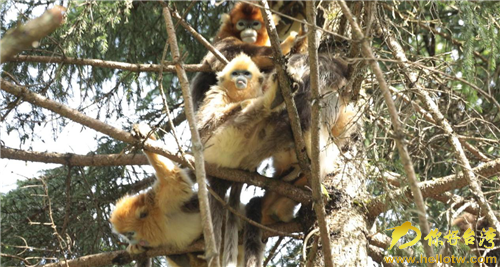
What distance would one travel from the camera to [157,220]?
4.17 m

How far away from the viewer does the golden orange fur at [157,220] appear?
4090 mm

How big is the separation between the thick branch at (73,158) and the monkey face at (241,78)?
81 cm

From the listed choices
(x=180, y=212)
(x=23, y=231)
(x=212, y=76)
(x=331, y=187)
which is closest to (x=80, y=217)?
(x=23, y=231)

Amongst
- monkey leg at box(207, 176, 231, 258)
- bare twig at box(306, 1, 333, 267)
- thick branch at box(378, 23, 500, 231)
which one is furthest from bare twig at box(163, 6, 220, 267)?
monkey leg at box(207, 176, 231, 258)

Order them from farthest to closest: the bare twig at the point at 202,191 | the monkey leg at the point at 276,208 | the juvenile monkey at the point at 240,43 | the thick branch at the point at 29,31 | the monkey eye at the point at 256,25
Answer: the monkey eye at the point at 256,25 < the juvenile monkey at the point at 240,43 < the monkey leg at the point at 276,208 < the bare twig at the point at 202,191 < the thick branch at the point at 29,31

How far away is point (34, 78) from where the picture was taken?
4.74m

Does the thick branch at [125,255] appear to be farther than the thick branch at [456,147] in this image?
Yes

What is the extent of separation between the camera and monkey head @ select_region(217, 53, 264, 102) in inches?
159

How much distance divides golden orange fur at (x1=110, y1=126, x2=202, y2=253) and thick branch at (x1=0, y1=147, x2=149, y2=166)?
387mm

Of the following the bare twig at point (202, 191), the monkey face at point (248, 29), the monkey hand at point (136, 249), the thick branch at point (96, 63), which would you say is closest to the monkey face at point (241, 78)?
the thick branch at point (96, 63)

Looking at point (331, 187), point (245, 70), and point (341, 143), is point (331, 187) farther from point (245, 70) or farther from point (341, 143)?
point (245, 70)

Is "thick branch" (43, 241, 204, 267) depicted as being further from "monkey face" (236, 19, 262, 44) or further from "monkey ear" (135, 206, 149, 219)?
"monkey face" (236, 19, 262, 44)

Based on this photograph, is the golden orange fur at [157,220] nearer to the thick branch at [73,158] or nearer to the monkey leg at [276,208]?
the thick branch at [73,158]

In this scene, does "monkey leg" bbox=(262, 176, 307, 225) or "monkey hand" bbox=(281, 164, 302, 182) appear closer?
"monkey hand" bbox=(281, 164, 302, 182)
